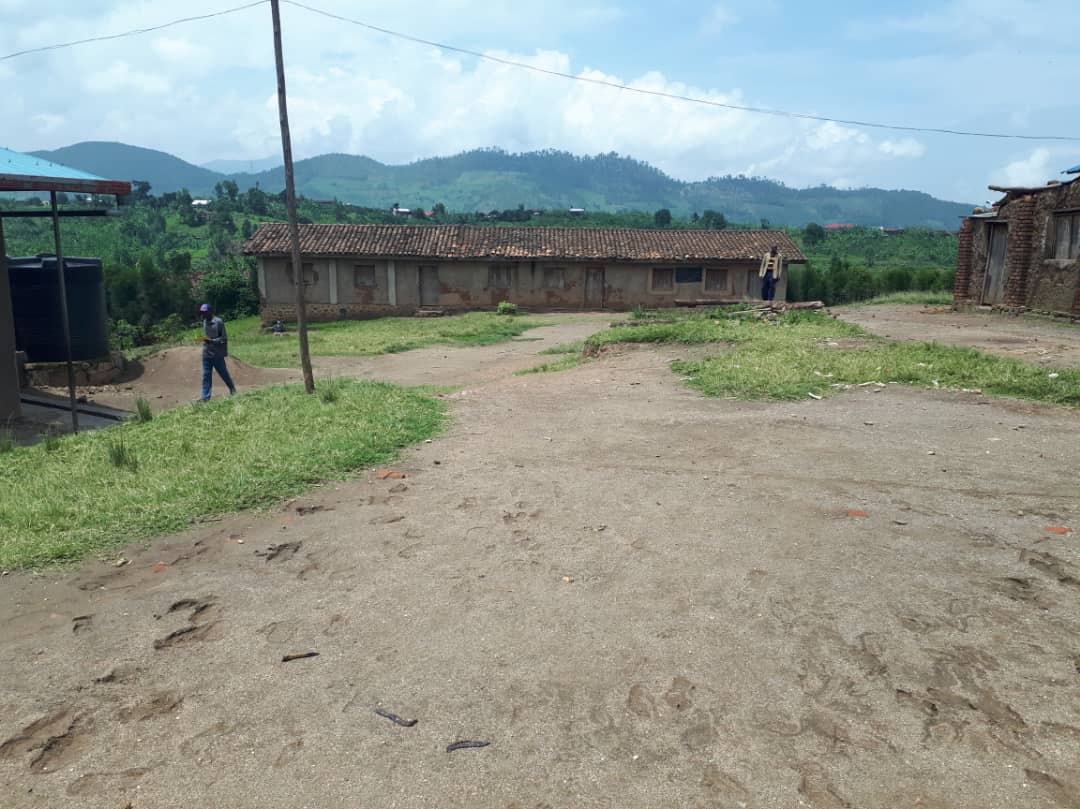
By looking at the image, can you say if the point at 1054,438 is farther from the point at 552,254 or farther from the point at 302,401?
the point at 552,254

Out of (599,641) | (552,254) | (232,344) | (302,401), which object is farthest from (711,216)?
(599,641)

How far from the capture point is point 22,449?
874cm

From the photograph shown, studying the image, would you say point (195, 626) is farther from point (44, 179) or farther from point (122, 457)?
point (44, 179)

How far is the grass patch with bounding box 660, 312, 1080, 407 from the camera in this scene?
10047 mm

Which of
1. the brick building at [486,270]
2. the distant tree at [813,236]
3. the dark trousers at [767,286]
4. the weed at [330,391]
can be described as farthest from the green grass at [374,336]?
the distant tree at [813,236]

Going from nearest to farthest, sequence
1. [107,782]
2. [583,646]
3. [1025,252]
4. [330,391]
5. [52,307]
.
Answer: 1. [107,782]
2. [583,646]
3. [330,391]
4. [52,307]
5. [1025,252]

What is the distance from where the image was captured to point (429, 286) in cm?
3241

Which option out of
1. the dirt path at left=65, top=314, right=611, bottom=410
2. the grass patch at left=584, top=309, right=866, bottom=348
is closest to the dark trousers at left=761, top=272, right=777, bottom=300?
the dirt path at left=65, top=314, right=611, bottom=410

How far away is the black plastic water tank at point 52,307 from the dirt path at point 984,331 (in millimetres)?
14942

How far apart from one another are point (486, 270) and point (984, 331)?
19608 mm

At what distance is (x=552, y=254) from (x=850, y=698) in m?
29.4

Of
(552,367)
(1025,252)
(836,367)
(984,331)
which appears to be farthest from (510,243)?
(836,367)

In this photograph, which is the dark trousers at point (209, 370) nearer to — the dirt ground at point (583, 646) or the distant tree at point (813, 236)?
the dirt ground at point (583, 646)

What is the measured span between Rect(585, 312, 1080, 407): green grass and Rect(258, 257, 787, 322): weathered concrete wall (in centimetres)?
1782
